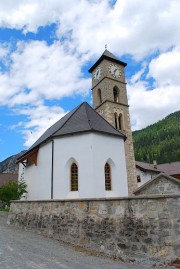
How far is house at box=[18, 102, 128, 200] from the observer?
51.3 feet

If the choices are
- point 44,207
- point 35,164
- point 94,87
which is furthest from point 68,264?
point 94,87

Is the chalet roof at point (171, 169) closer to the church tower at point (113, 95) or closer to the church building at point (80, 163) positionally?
the church tower at point (113, 95)

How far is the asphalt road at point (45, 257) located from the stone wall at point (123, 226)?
0.49 metres

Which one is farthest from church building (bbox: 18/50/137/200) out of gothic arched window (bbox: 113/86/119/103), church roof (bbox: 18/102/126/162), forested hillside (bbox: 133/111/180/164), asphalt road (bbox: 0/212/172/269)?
forested hillside (bbox: 133/111/180/164)

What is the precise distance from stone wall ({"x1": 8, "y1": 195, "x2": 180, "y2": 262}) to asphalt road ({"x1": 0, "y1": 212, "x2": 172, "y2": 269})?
49cm

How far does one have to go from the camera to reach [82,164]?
626 inches

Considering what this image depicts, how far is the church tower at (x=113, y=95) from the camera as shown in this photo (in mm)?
27219

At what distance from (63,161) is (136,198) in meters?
8.92

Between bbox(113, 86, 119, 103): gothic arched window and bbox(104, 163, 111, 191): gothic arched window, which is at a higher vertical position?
bbox(113, 86, 119, 103): gothic arched window

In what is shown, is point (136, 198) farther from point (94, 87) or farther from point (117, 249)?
point (94, 87)

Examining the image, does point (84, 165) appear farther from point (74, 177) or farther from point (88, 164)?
point (74, 177)

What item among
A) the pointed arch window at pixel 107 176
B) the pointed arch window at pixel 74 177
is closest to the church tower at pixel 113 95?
the pointed arch window at pixel 107 176

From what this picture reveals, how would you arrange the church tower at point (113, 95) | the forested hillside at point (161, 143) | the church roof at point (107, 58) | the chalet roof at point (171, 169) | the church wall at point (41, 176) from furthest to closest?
the forested hillside at point (161, 143) < the chalet roof at point (171, 169) < the church roof at point (107, 58) < the church tower at point (113, 95) < the church wall at point (41, 176)

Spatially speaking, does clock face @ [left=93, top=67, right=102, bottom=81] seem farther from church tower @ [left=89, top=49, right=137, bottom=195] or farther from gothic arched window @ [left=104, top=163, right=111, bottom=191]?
gothic arched window @ [left=104, top=163, right=111, bottom=191]
